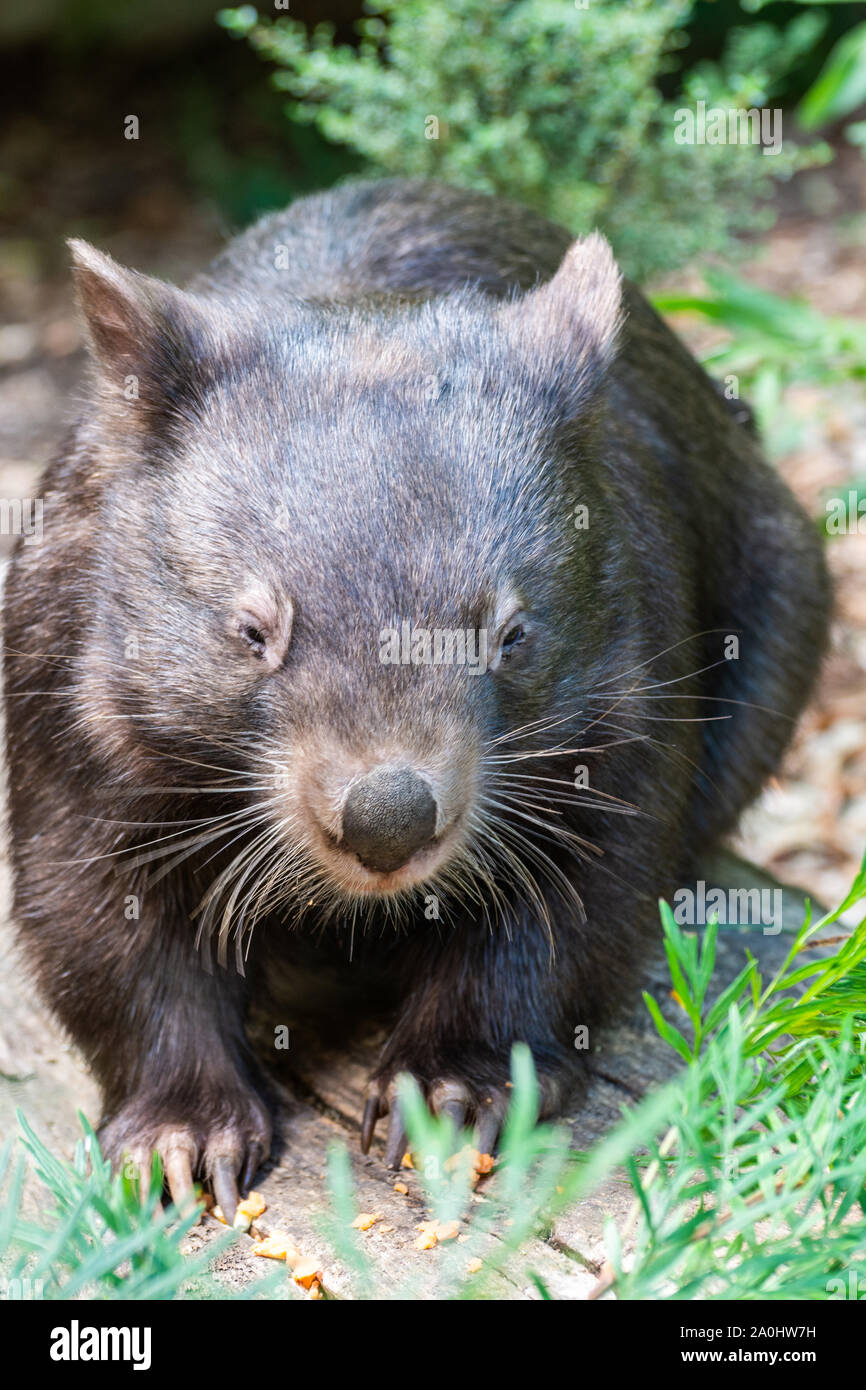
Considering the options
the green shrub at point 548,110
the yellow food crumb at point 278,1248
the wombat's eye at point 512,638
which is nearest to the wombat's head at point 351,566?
the wombat's eye at point 512,638

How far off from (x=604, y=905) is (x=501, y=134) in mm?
4152

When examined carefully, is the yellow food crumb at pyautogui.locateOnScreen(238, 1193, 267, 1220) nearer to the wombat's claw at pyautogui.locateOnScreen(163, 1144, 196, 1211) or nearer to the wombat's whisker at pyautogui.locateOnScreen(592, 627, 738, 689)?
the wombat's claw at pyautogui.locateOnScreen(163, 1144, 196, 1211)

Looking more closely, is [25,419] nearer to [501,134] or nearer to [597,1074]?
[501,134]

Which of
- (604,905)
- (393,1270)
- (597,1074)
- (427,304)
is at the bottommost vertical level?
(393,1270)

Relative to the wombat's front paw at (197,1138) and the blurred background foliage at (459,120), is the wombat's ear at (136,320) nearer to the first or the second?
the wombat's front paw at (197,1138)

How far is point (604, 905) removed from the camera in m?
3.85

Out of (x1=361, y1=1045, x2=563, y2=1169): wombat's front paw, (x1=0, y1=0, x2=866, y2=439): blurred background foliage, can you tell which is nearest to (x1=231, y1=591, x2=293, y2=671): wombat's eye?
(x1=361, y1=1045, x2=563, y2=1169): wombat's front paw

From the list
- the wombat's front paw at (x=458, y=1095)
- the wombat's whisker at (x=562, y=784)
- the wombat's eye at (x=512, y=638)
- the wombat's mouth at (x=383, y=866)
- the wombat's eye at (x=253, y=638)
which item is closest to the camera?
the wombat's mouth at (x=383, y=866)

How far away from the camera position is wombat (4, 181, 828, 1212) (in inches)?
122

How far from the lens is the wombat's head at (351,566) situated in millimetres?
3047

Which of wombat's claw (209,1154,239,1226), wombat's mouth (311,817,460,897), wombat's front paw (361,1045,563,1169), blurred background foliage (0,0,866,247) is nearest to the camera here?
wombat's mouth (311,817,460,897)

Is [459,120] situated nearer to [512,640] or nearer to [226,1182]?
[512,640]
